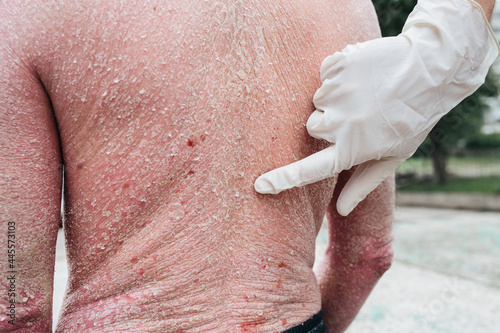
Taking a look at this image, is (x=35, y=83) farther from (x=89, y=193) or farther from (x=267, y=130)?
(x=267, y=130)

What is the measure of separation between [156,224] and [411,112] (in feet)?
1.62

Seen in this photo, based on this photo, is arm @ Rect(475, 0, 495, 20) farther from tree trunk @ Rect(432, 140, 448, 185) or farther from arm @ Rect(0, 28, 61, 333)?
tree trunk @ Rect(432, 140, 448, 185)

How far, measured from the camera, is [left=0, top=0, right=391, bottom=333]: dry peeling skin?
775mm

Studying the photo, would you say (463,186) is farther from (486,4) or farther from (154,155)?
(154,155)

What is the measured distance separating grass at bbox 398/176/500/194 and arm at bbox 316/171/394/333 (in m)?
9.76

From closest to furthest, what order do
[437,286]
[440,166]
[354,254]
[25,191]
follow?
[25,191] → [354,254] → [437,286] → [440,166]

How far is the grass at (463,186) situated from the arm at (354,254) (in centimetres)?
976

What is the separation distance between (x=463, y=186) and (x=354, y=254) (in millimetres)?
11361

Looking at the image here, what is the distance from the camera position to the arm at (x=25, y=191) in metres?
0.75

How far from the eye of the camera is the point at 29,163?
0.77 meters

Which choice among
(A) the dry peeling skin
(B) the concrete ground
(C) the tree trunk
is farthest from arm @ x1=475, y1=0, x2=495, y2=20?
(C) the tree trunk

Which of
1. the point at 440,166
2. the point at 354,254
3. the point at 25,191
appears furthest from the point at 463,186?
the point at 25,191

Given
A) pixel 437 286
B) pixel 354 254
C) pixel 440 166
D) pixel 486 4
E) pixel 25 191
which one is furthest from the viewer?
pixel 440 166

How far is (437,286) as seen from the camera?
3443 mm
